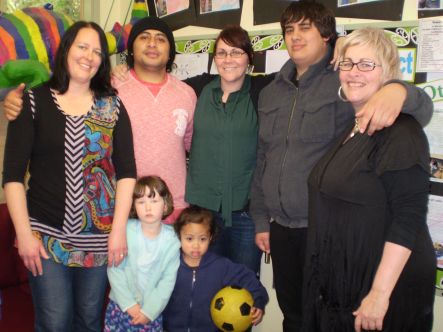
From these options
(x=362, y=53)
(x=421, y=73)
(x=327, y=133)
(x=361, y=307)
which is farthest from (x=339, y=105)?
(x=361, y=307)

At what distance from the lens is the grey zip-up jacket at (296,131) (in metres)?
1.61

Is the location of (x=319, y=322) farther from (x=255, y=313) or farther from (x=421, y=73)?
(x=421, y=73)

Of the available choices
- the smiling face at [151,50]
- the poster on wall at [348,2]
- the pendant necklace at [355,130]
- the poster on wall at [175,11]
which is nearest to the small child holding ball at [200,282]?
the smiling face at [151,50]

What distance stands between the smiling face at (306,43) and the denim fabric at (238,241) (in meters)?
0.76

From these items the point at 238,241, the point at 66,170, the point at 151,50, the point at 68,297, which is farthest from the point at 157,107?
the point at 68,297

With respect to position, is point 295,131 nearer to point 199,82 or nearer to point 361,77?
point 361,77

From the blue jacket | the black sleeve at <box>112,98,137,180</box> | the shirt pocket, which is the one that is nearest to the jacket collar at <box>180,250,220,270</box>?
the blue jacket

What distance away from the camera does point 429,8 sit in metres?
1.73

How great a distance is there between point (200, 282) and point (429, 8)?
1.58 m

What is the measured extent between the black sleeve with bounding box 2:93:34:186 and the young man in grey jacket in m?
0.94

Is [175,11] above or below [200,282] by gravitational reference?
above

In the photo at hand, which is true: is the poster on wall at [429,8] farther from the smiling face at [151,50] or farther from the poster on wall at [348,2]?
the smiling face at [151,50]

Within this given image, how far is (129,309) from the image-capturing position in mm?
1756

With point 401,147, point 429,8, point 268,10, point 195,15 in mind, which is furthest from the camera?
point 195,15
